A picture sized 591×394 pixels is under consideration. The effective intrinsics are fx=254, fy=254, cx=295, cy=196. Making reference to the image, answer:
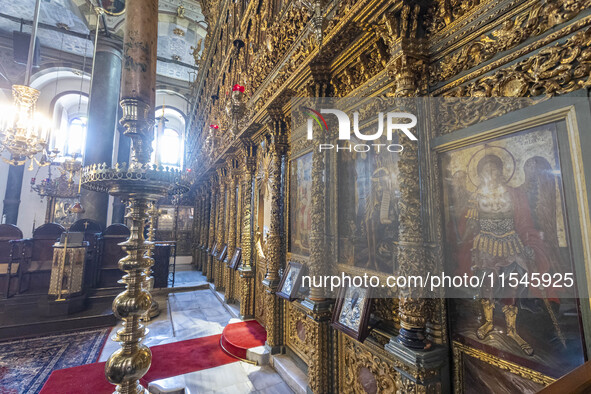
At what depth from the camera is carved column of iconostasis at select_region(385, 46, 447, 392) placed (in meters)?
1.55

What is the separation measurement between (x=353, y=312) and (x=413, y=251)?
89cm

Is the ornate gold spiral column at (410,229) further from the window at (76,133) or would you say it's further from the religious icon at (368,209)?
the window at (76,133)

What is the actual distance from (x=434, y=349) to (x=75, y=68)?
20.3 meters

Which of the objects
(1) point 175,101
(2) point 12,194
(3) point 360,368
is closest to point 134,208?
(3) point 360,368

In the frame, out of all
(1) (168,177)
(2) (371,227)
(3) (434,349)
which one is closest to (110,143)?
(1) (168,177)

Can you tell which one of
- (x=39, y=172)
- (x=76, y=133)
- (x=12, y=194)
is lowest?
(x=12, y=194)

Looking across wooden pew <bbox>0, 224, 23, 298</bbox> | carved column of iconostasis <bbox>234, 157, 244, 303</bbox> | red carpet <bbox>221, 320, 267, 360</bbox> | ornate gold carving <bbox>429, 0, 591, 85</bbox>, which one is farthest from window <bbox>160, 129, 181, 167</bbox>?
ornate gold carving <bbox>429, 0, 591, 85</bbox>

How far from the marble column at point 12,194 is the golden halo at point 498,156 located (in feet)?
63.1

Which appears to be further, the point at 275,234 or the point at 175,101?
the point at 175,101

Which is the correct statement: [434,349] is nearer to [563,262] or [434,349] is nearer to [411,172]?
[563,262]

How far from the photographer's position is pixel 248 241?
5.33 m

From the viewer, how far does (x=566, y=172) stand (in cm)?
118

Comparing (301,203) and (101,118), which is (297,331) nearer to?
(301,203)

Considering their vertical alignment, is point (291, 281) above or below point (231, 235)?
below
